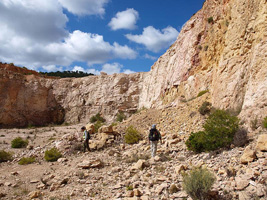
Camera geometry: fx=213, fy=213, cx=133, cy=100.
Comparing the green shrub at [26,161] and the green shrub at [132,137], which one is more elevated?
the green shrub at [132,137]

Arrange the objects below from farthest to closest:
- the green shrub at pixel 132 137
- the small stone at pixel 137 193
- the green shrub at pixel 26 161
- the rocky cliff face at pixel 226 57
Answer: the green shrub at pixel 132 137, the green shrub at pixel 26 161, the rocky cliff face at pixel 226 57, the small stone at pixel 137 193

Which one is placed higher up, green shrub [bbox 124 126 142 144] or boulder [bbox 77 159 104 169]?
green shrub [bbox 124 126 142 144]

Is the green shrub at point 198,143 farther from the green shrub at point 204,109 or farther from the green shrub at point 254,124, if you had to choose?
the green shrub at point 204,109

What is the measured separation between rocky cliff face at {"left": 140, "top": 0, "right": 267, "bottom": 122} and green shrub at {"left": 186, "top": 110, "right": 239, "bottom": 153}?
84cm

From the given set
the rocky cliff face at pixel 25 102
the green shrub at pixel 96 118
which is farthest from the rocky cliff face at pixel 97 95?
the rocky cliff face at pixel 25 102

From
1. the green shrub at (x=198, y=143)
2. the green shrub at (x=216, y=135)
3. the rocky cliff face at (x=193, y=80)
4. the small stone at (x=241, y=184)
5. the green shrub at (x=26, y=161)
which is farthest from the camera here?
the green shrub at (x=26, y=161)

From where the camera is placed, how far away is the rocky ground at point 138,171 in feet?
15.1

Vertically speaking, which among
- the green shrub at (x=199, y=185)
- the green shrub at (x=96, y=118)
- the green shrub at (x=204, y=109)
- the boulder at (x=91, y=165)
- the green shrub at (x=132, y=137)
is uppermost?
the green shrub at (x=96, y=118)

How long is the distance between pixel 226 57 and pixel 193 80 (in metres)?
4.40

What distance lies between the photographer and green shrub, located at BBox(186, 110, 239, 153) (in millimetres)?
6835

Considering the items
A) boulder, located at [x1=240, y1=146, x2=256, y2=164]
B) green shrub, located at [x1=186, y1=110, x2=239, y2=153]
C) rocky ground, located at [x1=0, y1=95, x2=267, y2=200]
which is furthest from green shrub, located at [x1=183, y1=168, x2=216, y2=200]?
green shrub, located at [x1=186, y1=110, x2=239, y2=153]

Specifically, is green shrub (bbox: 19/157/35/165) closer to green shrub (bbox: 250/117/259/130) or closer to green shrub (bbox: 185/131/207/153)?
green shrub (bbox: 185/131/207/153)

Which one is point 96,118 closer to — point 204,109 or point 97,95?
point 97,95

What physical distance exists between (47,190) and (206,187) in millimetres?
4931
